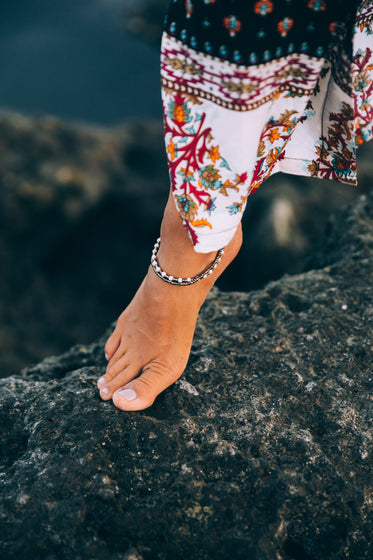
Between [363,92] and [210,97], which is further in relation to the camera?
[363,92]

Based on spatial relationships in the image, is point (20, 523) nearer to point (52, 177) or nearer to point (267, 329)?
point (267, 329)

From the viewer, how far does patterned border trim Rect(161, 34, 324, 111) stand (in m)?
0.86

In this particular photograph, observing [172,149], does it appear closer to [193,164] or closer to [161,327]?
[193,164]

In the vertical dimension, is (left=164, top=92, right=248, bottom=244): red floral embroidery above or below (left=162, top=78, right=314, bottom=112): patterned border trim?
below

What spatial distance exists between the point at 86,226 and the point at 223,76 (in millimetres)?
1878

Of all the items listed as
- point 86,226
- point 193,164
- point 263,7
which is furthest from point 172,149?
point 86,226

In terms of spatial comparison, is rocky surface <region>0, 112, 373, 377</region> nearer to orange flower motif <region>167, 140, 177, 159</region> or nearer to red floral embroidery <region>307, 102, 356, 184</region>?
red floral embroidery <region>307, 102, 356, 184</region>

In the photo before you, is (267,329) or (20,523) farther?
(267,329)

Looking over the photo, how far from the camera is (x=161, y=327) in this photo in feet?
4.12

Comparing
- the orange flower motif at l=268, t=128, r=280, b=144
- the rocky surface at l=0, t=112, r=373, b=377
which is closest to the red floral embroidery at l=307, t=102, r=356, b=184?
the orange flower motif at l=268, t=128, r=280, b=144

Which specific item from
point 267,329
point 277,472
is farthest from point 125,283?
point 277,472

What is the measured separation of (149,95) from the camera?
13.1 ft

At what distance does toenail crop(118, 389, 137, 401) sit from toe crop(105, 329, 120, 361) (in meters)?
0.22

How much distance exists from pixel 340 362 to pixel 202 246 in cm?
48
